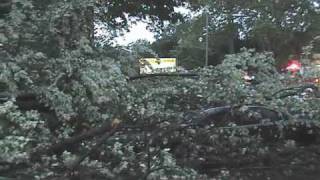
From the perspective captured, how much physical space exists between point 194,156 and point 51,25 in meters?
1.84

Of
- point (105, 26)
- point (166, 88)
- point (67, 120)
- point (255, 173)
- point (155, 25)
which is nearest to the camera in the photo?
point (67, 120)

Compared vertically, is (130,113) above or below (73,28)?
below

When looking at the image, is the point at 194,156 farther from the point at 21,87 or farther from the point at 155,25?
the point at 155,25

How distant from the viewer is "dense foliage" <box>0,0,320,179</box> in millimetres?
4812

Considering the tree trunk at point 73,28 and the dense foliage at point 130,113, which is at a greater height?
the tree trunk at point 73,28

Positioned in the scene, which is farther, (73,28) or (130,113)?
(73,28)

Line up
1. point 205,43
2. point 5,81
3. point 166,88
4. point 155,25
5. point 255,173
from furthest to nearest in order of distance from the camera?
point 205,43 < point 155,25 < point 166,88 < point 255,173 < point 5,81

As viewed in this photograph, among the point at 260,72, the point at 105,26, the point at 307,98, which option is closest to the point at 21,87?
the point at 105,26

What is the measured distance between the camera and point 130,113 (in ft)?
17.8

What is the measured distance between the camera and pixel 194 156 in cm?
560

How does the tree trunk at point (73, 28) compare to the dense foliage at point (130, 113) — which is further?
the tree trunk at point (73, 28)

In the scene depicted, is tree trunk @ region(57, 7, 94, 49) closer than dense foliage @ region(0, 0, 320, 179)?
No

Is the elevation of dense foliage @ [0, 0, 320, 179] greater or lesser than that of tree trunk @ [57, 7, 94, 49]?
lesser

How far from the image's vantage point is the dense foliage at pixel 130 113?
481cm
